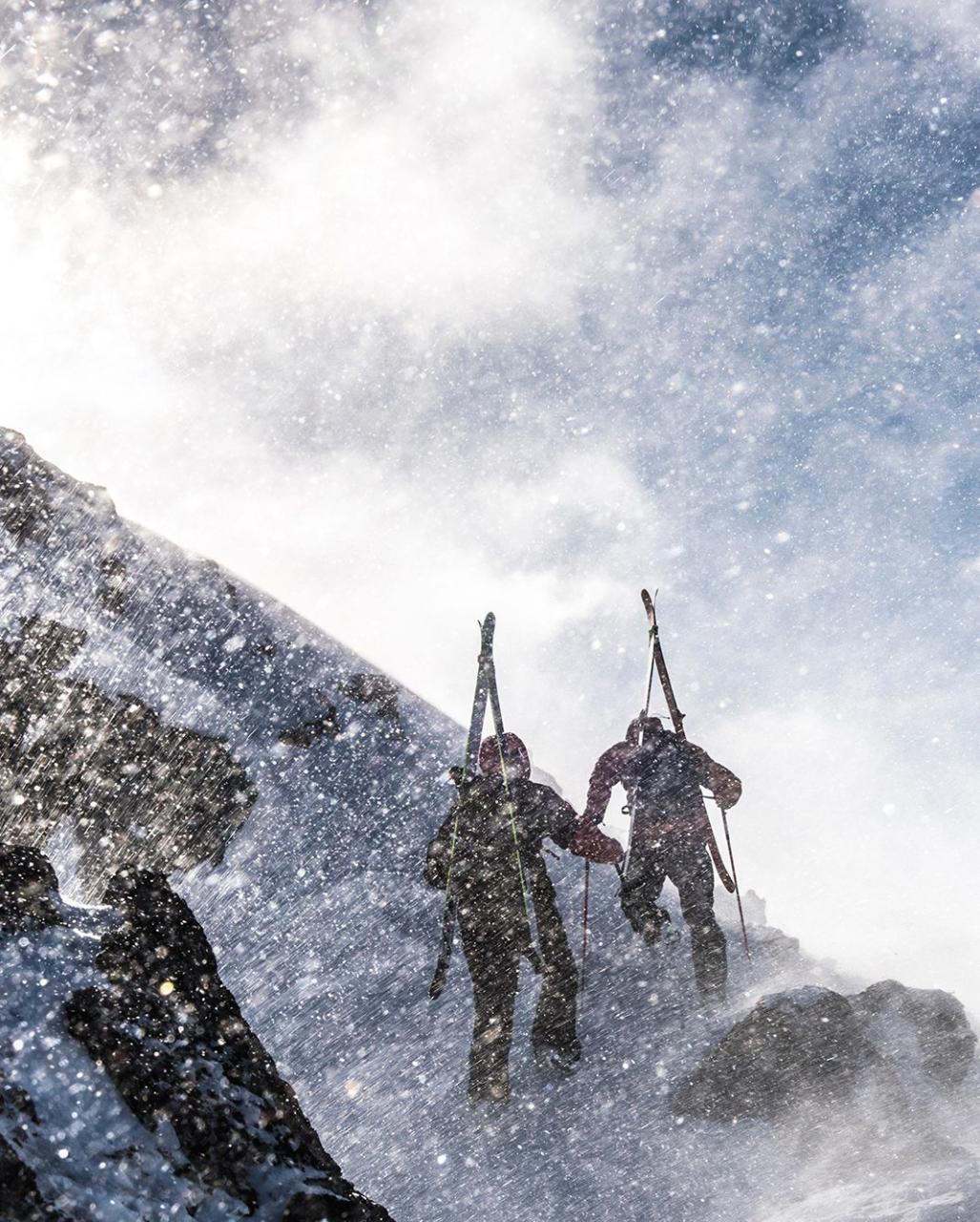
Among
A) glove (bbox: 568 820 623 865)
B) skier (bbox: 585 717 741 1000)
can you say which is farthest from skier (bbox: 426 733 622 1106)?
skier (bbox: 585 717 741 1000)

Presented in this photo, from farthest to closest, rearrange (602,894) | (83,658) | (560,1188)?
(602,894)
(83,658)
(560,1188)

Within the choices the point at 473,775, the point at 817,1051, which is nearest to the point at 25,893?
the point at 473,775

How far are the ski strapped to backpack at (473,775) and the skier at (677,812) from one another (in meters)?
1.50

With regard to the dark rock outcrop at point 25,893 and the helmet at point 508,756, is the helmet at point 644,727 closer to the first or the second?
the helmet at point 508,756

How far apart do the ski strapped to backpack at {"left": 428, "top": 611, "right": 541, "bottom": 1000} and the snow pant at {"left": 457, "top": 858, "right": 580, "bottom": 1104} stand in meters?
0.17

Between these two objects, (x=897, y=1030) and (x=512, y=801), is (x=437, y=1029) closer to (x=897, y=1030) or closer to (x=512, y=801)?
(x=512, y=801)

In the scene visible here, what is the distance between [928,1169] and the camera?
8875 mm

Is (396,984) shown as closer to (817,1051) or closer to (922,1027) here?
(817,1051)

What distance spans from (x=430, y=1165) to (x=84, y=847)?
24.8 feet

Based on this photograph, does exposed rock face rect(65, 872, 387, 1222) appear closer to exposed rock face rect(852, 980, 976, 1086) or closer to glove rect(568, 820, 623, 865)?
glove rect(568, 820, 623, 865)

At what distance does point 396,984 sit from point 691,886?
4937 millimetres

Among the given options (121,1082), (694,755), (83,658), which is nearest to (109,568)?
(83,658)

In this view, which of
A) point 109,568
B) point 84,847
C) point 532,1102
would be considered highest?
point 109,568

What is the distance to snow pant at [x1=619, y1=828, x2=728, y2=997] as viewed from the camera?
1186 cm
